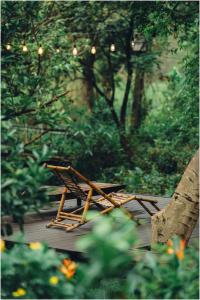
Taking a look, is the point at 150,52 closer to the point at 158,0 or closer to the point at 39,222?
the point at 158,0

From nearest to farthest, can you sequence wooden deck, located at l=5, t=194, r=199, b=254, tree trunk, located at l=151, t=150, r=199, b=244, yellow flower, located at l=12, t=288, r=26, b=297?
1. yellow flower, located at l=12, t=288, r=26, b=297
2. tree trunk, located at l=151, t=150, r=199, b=244
3. wooden deck, located at l=5, t=194, r=199, b=254

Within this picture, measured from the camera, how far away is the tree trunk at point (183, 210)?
18.5 ft

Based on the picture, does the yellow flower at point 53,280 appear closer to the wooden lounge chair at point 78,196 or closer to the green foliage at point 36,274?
the green foliage at point 36,274

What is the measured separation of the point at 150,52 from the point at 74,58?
11.0 ft

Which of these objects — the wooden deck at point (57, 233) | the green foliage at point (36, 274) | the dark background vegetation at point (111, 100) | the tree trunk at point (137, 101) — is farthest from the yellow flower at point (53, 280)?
the tree trunk at point (137, 101)

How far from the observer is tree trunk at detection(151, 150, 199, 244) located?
5645mm

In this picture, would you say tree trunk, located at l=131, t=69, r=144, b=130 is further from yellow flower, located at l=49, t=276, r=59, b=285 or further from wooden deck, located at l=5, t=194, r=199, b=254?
yellow flower, located at l=49, t=276, r=59, b=285

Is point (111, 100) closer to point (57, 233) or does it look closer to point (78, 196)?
point (78, 196)

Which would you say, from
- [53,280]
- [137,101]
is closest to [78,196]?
[53,280]

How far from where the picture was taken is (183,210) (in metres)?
5.79

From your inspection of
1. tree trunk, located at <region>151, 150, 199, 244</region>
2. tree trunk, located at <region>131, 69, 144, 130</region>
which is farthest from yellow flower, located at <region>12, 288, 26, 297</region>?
tree trunk, located at <region>131, 69, 144, 130</region>

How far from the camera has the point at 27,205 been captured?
12.5 feet

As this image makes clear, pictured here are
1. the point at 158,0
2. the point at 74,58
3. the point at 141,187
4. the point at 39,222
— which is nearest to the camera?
the point at 39,222

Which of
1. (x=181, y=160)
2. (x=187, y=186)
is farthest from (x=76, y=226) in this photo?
(x=181, y=160)
